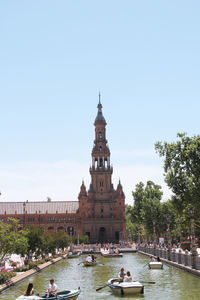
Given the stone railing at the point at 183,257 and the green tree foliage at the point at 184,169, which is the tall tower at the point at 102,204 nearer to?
the stone railing at the point at 183,257

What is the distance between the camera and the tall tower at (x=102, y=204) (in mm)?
137000

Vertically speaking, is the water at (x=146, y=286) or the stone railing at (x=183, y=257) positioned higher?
the stone railing at (x=183, y=257)

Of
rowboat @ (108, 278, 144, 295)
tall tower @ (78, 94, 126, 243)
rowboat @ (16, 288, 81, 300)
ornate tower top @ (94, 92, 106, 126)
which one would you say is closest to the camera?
rowboat @ (16, 288, 81, 300)

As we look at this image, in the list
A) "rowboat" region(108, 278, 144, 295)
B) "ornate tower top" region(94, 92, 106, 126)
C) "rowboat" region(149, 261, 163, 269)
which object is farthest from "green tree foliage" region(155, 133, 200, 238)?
"ornate tower top" region(94, 92, 106, 126)

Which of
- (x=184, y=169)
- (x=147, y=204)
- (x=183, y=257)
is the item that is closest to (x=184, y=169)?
(x=184, y=169)

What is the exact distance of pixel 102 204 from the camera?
141m

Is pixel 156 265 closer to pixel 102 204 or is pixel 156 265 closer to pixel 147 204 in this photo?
pixel 147 204

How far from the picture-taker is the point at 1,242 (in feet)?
111

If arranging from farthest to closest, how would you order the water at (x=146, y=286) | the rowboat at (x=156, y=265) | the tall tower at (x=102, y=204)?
the tall tower at (x=102, y=204), the rowboat at (x=156, y=265), the water at (x=146, y=286)

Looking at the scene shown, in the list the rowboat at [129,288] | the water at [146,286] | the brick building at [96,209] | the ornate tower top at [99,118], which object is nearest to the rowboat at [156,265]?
the water at [146,286]

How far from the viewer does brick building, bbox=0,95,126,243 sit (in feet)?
451

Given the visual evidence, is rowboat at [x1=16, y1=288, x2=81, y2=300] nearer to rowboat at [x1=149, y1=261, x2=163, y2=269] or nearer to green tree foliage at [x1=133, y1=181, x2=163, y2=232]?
rowboat at [x1=149, y1=261, x2=163, y2=269]

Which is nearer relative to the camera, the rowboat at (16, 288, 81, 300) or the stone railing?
the rowboat at (16, 288, 81, 300)

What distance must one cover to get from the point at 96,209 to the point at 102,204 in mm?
2898
